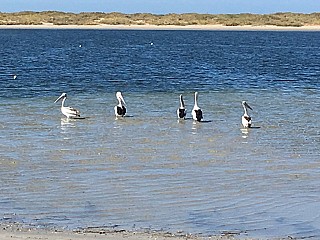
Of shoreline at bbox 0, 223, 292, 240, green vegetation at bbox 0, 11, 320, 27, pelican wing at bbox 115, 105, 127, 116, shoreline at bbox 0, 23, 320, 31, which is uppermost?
shoreline at bbox 0, 223, 292, 240

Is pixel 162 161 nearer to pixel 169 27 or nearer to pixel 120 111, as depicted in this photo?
pixel 120 111

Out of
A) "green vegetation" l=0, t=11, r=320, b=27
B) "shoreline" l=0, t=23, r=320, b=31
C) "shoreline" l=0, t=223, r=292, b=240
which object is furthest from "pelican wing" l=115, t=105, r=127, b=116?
"green vegetation" l=0, t=11, r=320, b=27

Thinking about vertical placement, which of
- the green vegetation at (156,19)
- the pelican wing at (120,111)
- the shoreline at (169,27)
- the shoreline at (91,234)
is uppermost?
the shoreline at (91,234)

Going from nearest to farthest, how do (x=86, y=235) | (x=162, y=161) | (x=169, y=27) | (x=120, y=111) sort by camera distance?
1. (x=86, y=235)
2. (x=162, y=161)
3. (x=120, y=111)
4. (x=169, y=27)

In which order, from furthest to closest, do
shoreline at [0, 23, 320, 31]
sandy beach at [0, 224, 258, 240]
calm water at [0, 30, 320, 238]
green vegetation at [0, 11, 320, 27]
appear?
green vegetation at [0, 11, 320, 27], shoreline at [0, 23, 320, 31], calm water at [0, 30, 320, 238], sandy beach at [0, 224, 258, 240]

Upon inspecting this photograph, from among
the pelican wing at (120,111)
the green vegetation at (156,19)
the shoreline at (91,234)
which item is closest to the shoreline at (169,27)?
the green vegetation at (156,19)

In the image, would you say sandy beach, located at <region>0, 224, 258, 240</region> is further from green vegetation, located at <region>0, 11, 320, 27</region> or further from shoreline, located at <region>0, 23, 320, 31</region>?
green vegetation, located at <region>0, 11, 320, 27</region>

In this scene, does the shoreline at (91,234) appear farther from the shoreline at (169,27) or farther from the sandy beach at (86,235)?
the shoreline at (169,27)

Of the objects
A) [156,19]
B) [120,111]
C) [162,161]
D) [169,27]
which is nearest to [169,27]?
[169,27]

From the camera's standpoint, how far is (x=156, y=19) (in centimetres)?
11594

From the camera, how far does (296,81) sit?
87.4 ft

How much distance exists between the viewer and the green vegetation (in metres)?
110

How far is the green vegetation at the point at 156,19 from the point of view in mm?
109625

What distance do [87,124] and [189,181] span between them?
18.0ft
